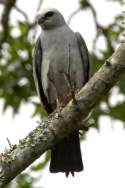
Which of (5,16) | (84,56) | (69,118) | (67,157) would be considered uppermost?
(5,16)

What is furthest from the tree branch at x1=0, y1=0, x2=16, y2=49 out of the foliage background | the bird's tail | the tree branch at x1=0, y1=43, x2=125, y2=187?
the tree branch at x1=0, y1=43, x2=125, y2=187

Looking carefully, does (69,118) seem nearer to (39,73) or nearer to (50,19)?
(39,73)

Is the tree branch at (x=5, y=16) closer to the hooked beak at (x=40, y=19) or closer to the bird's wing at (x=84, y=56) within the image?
the hooked beak at (x=40, y=19)

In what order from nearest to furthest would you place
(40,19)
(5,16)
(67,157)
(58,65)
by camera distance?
(67,157) < (58,65) < (40,19) < (5,16)

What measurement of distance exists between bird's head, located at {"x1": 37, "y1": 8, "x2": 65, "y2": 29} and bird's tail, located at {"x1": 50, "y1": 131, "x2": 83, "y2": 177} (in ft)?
5.20

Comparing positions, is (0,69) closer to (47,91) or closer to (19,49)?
(19,49)

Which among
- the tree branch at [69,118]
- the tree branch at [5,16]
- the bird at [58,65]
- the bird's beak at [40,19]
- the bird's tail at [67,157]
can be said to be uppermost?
the tree branch at [5,16]

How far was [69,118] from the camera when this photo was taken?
13.5 feet

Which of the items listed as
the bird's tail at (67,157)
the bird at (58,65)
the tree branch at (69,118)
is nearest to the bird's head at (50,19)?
the bird at (58,65)

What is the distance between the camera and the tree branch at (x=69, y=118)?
4039 millimetres

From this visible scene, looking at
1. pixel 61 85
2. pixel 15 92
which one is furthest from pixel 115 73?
pixel 15 92

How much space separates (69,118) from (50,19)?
275 cm

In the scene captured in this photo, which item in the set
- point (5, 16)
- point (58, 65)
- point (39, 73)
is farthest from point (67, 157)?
point (5, 16)

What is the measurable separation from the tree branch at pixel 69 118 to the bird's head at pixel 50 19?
8.46ft
